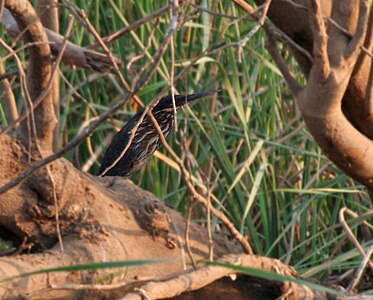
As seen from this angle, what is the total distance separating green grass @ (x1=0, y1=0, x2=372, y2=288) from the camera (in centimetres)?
372

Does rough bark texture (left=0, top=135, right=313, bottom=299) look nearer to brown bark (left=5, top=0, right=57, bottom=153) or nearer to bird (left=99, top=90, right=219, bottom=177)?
brown bark (left=5, top=0, right=57, bottom=153)

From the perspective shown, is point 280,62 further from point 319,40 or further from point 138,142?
point 138,142

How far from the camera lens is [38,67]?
2559mm

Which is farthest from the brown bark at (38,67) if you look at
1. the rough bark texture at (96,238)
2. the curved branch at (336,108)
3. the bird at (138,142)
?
the bird at (138,142)

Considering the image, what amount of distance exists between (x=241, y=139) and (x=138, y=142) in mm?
653

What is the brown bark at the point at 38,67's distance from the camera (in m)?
2.47

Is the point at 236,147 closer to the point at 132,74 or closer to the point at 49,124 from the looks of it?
the point at 132,74

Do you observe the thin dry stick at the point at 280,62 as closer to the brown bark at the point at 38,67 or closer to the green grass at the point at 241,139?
the brown bark at the point at 38,67

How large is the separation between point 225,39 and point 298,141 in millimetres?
533

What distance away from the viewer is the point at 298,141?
3.98m

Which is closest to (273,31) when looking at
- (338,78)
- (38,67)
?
(338,78)

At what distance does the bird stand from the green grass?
54 mm

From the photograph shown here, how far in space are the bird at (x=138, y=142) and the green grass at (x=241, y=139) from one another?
54 millimetres

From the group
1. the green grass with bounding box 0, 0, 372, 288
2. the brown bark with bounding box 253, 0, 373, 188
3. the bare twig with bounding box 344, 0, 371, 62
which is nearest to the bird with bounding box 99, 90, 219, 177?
the green grass with bounding box 0, 0, 372, 288
